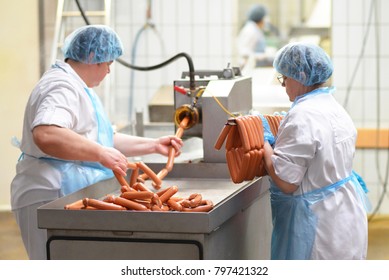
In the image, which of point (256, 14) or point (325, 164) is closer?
point (325, 164)

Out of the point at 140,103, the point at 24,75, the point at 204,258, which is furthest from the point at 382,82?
the point at 204,258

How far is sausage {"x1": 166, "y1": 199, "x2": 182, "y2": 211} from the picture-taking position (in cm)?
276

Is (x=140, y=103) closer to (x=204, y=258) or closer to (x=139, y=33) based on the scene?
(x=139, y=33)

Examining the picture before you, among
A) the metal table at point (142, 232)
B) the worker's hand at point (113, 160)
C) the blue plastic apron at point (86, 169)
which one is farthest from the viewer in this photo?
the blue plastic apron at point (86, 169)

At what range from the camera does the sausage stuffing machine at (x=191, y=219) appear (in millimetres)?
2697

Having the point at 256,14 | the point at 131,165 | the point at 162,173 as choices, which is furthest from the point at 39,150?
the point at 256,14

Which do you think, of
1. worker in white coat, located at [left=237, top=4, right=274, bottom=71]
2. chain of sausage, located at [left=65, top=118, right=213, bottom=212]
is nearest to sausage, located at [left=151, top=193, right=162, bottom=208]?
chain of sausage, located at [left=65, top=118, right=213, bottom=212]

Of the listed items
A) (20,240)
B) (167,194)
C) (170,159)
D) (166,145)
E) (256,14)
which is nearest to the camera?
(167,194)

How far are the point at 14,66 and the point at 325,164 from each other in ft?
11.0

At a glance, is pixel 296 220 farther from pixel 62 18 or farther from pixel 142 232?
pixel 62 18

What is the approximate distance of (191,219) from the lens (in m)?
2.66

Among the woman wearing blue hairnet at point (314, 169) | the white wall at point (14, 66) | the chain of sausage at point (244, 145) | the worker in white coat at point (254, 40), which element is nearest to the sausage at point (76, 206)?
the chain of sausage at point (244, 145)

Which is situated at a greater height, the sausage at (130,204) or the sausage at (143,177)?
the sausage at (130,204)

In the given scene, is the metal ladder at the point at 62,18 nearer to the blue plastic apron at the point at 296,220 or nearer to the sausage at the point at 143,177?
the sausage at the point at 143,177
